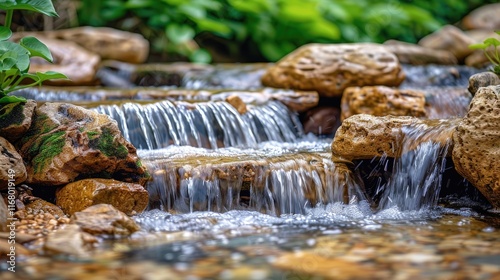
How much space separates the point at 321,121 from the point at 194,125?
4.53 ft

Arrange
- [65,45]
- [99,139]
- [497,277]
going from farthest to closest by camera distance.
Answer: [65,45] < [99,139] < [497,277]

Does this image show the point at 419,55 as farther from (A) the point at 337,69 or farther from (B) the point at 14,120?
(B) the point at 14,120

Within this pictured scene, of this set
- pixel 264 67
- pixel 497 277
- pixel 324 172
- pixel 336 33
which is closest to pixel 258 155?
pixel 324 172

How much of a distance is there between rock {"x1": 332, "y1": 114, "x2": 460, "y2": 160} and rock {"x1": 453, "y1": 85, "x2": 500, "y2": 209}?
0.93ft

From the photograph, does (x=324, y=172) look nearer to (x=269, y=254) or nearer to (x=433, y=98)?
(x=269, y=254)

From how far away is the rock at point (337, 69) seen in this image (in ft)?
18.3

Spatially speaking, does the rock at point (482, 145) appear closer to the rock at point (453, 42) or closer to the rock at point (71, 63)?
the rock at point (71, 63)

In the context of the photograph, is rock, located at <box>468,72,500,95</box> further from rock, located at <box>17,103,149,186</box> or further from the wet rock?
the wet rock

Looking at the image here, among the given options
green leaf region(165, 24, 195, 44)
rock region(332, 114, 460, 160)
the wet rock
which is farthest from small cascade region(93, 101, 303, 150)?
green leaf region(165, 24, 195, 44)

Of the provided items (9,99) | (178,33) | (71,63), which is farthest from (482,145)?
(178,33)

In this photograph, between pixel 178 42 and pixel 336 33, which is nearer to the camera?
pixel 178 42

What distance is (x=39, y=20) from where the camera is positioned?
8.10 metres

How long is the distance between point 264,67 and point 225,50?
2.66 metres

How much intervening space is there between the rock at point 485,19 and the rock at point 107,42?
21.0ft
